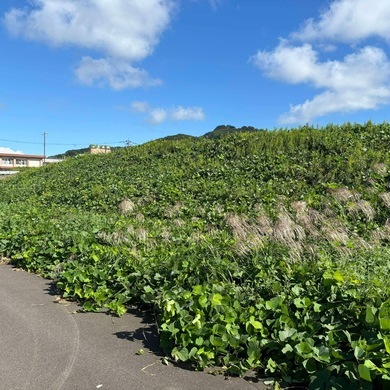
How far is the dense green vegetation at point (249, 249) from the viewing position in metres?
3.02

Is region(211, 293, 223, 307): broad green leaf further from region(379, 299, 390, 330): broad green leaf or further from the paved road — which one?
region(379, 299, 390, 330): broad green leaf

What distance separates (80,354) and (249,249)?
→ 7.17ft

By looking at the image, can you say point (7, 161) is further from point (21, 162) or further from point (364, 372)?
point (364, 372)

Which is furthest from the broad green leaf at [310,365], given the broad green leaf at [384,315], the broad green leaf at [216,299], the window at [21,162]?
the window at [21,162]

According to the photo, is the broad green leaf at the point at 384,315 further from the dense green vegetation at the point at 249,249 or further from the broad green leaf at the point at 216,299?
the broad green leaf at the point at 216,299

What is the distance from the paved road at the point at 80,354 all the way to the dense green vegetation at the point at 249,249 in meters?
0.20

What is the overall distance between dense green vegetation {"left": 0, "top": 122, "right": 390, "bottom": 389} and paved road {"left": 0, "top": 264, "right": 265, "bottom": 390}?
0.66ft

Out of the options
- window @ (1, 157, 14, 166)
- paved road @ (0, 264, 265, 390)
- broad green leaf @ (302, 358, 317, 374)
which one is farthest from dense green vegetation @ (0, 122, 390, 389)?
window @ (1, 157, 14, 166)

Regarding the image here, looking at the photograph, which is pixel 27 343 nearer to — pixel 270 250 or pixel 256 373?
pixel 256 373

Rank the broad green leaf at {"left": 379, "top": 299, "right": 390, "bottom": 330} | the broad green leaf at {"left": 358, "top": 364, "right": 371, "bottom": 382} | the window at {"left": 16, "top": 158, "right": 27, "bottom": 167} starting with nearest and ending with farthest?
the broad green leaf at {"left": 358, "top": 364, "right": 371, "bottom": 382}
the broad green leaf at {"left": 379, "top": 299, "right": 390, "bottom": 330}
the window at {"left": 16, "top": 158, "right": 27, "bottom": 167}

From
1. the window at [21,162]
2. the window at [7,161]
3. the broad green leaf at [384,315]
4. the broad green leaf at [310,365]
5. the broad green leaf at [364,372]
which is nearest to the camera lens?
the broad green leaf at [364,372]

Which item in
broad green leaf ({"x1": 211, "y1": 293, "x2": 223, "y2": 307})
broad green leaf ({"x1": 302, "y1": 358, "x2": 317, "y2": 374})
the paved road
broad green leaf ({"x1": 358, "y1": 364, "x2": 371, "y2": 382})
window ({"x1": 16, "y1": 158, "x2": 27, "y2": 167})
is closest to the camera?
broad green leaf ({"x1": 358, "y1": 364, "x2": 371, "y2": 382})

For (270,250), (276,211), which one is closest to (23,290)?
(270,250)

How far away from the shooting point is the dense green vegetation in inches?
119
